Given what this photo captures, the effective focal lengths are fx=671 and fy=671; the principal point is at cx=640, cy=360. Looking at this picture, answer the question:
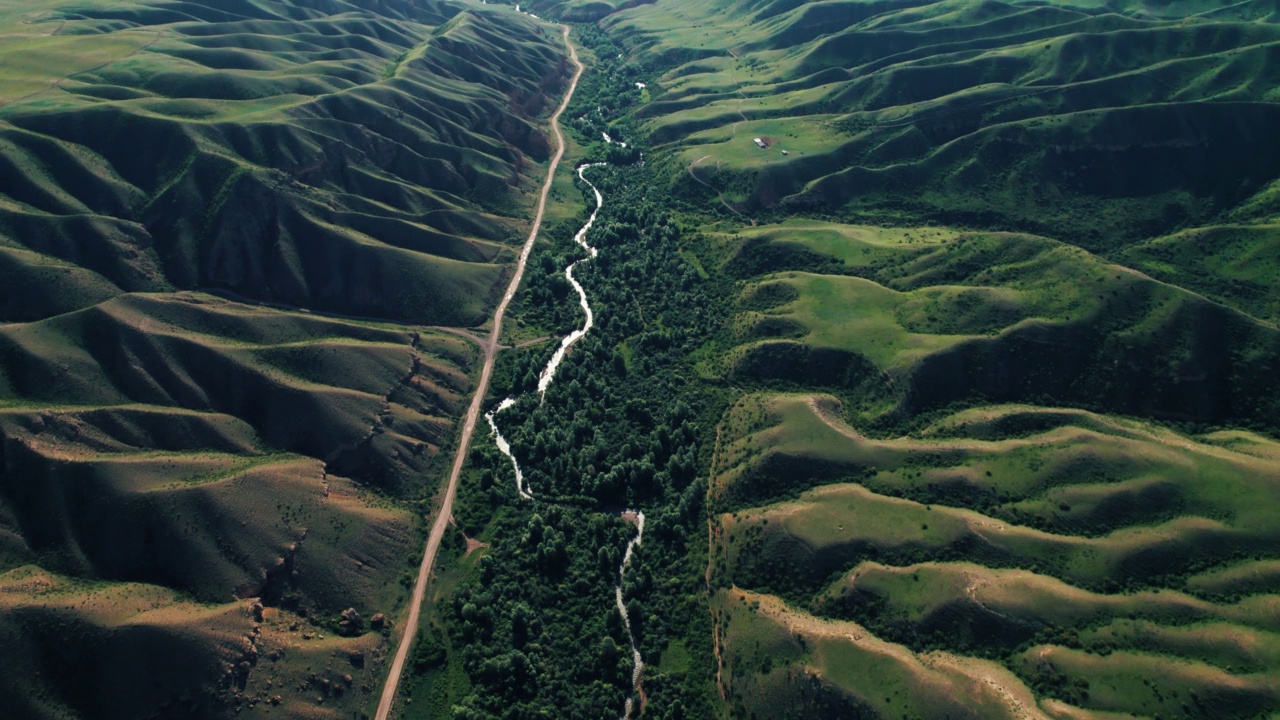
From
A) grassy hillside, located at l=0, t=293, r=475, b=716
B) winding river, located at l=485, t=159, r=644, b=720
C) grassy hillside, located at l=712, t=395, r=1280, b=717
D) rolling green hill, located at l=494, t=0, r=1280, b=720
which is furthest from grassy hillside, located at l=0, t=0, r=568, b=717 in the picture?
grassy hillside, located at l=712, t=395, r=1280, b=717

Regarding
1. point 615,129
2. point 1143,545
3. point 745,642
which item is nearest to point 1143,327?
point 1143,545

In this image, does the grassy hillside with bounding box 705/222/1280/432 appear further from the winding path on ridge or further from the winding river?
the winding path on ridge

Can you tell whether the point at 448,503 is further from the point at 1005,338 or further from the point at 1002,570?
the point at 1005,338

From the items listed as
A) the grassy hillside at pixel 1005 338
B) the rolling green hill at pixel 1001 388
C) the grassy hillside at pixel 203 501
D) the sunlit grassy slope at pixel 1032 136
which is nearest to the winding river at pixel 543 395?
the rolling green hill at pixel 1001 388

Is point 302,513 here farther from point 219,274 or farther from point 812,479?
point 812,479

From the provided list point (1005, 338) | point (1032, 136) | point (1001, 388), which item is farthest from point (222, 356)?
point (1032, 136)

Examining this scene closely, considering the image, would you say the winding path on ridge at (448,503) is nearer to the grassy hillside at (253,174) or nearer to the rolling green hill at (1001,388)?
the grassy hillside at (253,174)

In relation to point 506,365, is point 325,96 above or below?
above

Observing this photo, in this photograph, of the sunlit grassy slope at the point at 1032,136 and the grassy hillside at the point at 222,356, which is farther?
the sunlit grassy slope at the point at 1032,136
